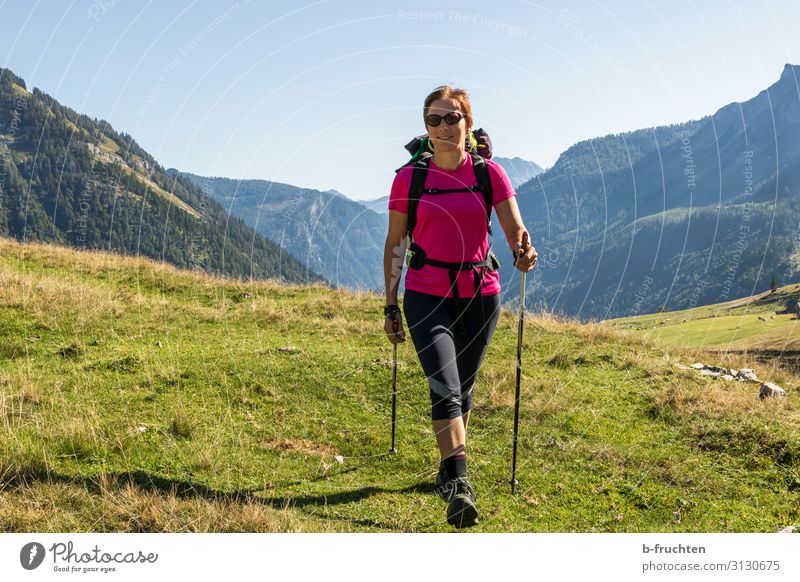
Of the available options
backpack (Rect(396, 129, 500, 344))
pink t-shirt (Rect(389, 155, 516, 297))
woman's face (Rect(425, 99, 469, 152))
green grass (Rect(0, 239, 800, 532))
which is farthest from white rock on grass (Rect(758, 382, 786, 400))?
woman's face (Rect(425, 99, 469, 152))

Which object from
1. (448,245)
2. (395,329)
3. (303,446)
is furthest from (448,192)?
(303,446)

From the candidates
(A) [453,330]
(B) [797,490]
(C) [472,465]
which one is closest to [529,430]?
(C) [472,465]

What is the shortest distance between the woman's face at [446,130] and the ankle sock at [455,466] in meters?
2.73

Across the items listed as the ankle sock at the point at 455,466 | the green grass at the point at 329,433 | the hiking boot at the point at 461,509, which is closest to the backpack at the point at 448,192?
the ankle sock at the point at 455,466

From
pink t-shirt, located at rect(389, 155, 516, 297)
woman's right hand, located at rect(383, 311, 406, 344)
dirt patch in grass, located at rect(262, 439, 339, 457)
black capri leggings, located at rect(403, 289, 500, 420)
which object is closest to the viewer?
black capri leggings, located at rect(403, 289, 500, 420)

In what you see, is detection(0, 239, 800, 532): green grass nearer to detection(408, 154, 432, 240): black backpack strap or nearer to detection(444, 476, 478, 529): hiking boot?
detection(444, 476, 478, 529): hiking boot

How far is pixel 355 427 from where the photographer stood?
884cm

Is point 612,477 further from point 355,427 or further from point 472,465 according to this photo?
point 355,427

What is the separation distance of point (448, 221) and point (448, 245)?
21 centimetres

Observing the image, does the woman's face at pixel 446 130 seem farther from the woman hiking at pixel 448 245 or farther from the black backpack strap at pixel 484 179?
the black backpack strap at pixel 484 179

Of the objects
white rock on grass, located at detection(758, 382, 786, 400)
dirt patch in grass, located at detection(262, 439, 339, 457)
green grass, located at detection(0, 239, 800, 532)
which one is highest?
white rock on grass, located at detection(758, 382, 786, 400)

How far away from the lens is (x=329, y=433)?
8.52m

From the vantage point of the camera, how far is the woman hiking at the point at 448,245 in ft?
17.9

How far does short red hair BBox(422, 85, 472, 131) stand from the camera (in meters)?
5.78
